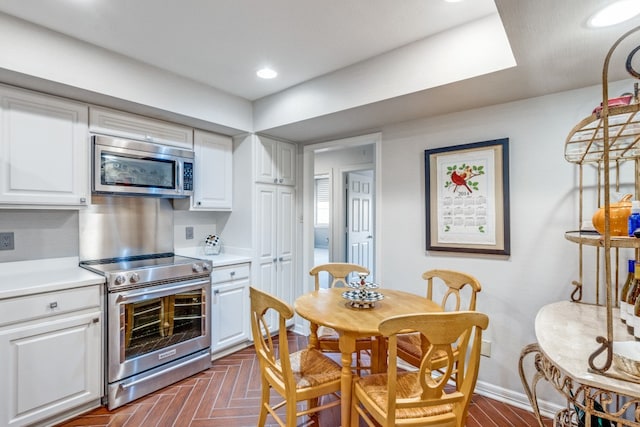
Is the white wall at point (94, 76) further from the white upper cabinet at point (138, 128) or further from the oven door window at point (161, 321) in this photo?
the oven door window at point (161, 321)

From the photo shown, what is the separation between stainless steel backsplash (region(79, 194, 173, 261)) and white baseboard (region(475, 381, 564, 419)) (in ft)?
9.81

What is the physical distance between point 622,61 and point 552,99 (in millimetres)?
431

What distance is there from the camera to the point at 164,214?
3.09 m

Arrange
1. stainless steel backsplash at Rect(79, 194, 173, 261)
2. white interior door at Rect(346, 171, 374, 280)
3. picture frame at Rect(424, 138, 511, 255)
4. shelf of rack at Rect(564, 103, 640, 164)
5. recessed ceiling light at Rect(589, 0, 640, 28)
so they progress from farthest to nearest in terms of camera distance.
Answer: white interior door at Rect(346, 171, 374, 280) < stainless steel backsplash at Rect(79, 194, 173, 261) < picture frame at Rect(424, 138, 511, 255) < shelf of rack at Rect(564, 103, 640, 164) < recessed ceiling light at Rect(589, 0, 640, 28)

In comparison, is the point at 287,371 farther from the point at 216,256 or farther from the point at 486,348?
the point at 216,256

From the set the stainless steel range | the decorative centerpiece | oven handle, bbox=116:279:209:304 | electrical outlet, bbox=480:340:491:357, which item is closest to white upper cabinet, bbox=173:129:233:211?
the stainless steel range

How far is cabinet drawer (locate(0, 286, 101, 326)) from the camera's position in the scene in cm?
181

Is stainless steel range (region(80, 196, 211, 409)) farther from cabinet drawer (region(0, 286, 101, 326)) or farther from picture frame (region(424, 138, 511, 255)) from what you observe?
picture frame (region(424, 138, 511, 255))

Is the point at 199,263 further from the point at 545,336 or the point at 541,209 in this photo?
the point at 541,209

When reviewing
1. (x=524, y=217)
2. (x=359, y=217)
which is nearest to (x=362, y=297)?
(x=524, y=217)

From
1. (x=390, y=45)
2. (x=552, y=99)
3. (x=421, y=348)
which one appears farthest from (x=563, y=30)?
(x=421, y=348)

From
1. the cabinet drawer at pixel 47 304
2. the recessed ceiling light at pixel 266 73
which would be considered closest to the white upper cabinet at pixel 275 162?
the recessed ceiling light at pixel 266 73

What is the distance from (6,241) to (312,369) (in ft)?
7.69

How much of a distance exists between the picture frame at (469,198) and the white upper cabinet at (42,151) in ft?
8.83
